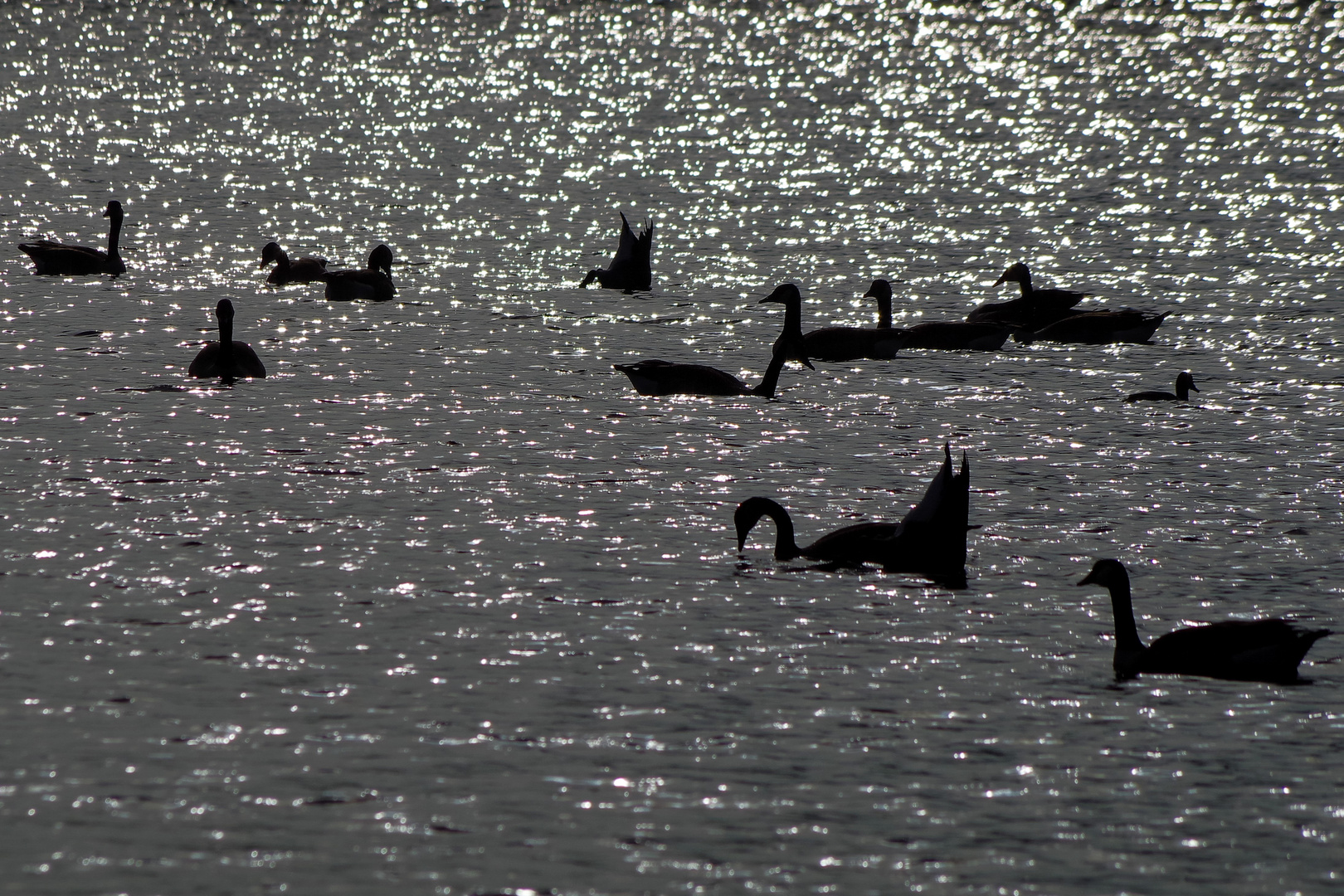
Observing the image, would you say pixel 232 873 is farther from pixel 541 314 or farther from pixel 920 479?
pixel 541 314

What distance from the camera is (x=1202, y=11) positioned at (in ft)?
584

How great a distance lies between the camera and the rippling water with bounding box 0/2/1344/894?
11273 mm

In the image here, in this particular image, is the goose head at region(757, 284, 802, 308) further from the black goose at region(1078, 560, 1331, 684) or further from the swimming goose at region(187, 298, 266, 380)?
the black goose at region(1078, 560, 1331, 684)

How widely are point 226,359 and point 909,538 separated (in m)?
12.5

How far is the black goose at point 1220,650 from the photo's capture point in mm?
14094

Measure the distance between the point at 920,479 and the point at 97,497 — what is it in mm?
8441

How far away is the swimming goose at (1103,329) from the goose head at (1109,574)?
16.7 meters

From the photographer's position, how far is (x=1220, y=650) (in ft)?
46.6

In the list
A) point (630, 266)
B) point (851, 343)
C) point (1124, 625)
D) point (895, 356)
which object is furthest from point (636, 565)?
point (630, 266)

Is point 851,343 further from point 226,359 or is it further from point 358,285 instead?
point 358,285

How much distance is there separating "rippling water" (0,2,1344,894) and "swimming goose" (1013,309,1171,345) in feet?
2.26

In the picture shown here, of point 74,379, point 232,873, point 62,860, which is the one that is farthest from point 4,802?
point 74,379

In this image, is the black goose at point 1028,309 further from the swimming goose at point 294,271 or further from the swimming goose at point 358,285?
the swimming goose at point 294,271

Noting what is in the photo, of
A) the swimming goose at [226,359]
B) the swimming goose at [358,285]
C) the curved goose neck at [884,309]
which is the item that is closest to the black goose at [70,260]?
the swimming goose at [358,285]
